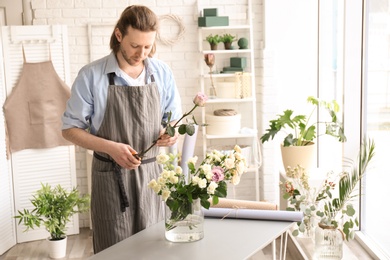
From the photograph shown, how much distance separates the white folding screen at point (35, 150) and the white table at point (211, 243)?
2.99 metres

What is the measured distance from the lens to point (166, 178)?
2.49 m

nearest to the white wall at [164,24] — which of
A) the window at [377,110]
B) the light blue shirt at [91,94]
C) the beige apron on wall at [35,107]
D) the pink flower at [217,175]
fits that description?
the beige apron on wall at [35,107]

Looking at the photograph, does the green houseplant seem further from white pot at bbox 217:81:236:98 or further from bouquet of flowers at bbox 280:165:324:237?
white pot at bbox 217:81:236:98

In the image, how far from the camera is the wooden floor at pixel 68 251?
518 cm

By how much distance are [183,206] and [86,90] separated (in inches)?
32.8

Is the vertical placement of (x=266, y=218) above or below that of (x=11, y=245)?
above

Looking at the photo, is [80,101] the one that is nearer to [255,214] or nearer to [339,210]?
[255,214]

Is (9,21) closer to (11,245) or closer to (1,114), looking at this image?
(1,114)

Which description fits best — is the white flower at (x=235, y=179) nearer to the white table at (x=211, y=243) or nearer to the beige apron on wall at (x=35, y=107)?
the white table at (x=211, y=243)

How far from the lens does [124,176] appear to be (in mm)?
2975

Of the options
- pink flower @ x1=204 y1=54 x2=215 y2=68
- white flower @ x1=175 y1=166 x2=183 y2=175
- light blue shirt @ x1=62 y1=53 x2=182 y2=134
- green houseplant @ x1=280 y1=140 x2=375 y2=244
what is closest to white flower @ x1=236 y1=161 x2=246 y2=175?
white flower @ x1=175 y1=166 x2=183 y2=175

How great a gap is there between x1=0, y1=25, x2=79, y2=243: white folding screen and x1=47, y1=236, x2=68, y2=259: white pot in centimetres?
51

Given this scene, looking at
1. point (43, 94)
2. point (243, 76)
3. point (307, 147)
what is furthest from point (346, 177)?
point (43, 94)

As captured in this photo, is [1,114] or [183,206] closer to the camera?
[183,206]
